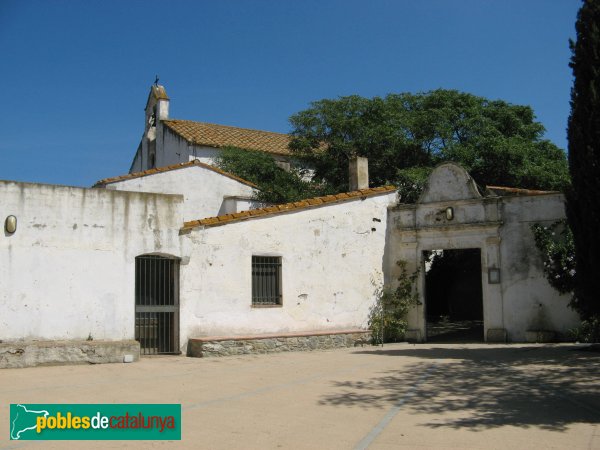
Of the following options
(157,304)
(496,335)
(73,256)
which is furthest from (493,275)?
(73,256)

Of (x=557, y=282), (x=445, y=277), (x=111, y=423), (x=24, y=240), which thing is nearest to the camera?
(x=111, y=423)

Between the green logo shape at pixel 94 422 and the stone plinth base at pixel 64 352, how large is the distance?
4.00 m

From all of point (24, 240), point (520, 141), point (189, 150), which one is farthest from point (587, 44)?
point (189, 150)

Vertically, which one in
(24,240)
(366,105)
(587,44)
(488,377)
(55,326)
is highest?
(366,105)

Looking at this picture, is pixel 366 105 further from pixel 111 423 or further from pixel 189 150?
pixel 111 423

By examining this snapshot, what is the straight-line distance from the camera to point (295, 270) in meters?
15.8

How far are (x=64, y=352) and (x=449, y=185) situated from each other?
35.7ft

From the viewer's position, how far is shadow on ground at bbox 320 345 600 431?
23.8 feet

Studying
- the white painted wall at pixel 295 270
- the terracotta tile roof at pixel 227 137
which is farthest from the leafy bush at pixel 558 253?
the terracotta tile roof at pixel 227 137

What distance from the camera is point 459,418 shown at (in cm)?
721

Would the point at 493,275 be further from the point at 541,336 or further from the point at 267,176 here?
the point at 267,176

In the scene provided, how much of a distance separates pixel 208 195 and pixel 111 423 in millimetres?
15090

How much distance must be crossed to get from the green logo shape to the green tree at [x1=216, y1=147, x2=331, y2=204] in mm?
14973

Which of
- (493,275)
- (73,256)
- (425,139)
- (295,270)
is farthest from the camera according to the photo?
(425,139)
